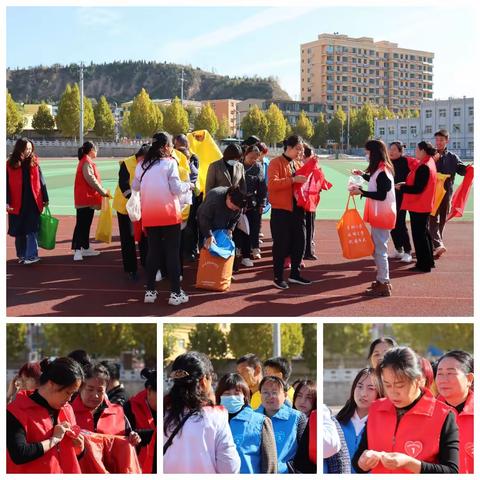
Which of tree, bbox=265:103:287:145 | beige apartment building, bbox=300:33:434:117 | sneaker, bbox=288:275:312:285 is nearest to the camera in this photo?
sneaker, bbox=288:275:312:285

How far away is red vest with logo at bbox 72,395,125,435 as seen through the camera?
13.0ft

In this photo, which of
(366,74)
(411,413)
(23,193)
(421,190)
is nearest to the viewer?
(411,413)

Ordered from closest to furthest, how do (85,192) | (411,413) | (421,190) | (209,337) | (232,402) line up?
(411,413) < (232,402) < (209,337) < (421,190) < (85,192)

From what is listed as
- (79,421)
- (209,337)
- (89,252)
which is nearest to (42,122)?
(89,252)

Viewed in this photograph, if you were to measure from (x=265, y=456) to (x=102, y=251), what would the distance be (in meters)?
5.73

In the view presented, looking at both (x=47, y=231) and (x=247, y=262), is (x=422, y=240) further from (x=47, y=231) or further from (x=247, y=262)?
(x=47, y=231)

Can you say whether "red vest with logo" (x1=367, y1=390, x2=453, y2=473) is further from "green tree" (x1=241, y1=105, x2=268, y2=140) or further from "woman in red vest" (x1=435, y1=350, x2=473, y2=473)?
"green tree" (x1=241, y1=105, x2=268, y2=140)

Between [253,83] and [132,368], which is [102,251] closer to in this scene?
[132,368]

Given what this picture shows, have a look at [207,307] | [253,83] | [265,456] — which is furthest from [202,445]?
[253,83]

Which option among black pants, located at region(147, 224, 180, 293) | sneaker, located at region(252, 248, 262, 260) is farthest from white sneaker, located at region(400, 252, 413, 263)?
black pants, located at region(147, 224, 180, 293)

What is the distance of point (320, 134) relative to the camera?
8838 cm

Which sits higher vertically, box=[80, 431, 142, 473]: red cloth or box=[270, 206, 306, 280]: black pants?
box=[270, 206, 306, 280]: black pants

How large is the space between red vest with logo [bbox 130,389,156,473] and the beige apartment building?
98517 millimetres

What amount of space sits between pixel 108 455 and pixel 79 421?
25 centimetres
